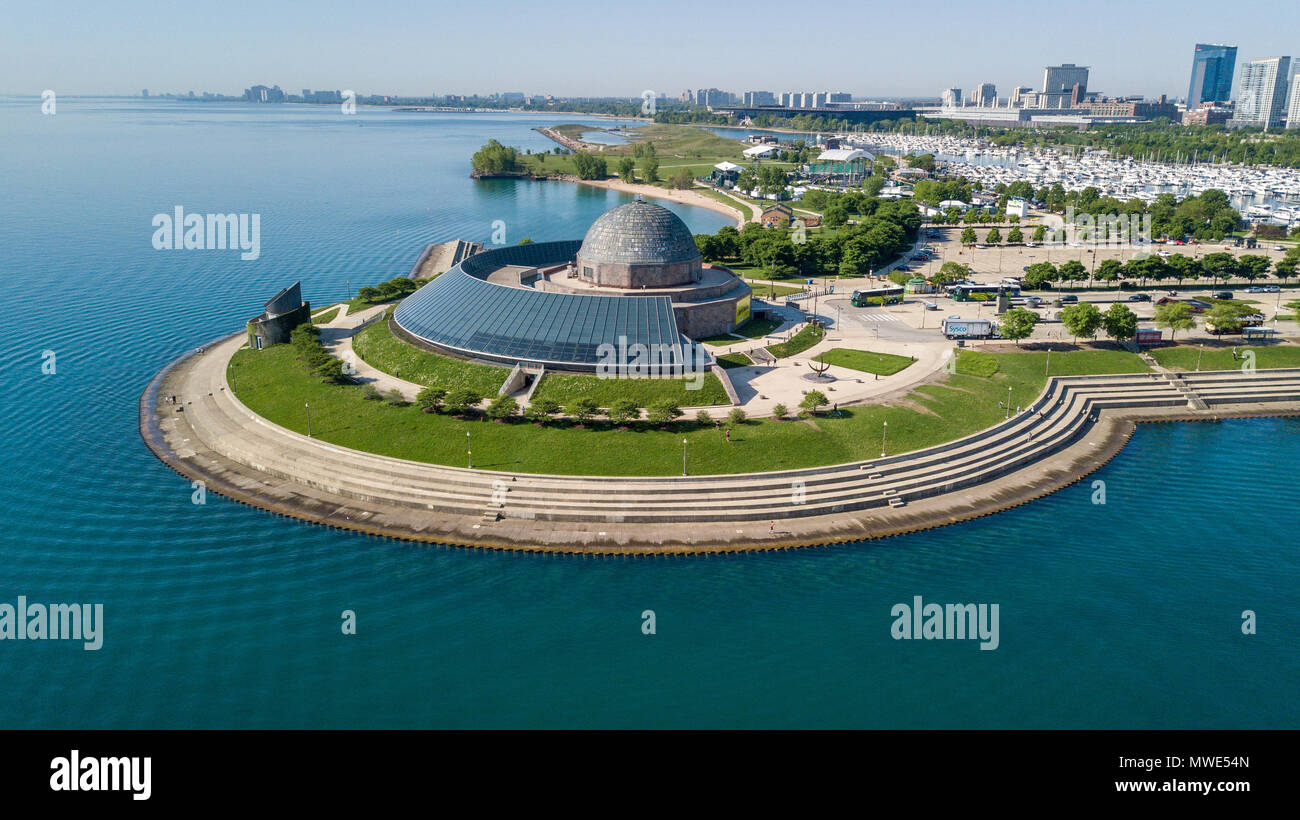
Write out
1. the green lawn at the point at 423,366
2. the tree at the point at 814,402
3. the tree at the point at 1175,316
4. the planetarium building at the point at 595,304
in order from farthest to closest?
1. the tree at the point at 1175,316
2. the planetarium building at the point at 595,304
3. the green lawn at the point at 423,366
4. the tree at the point at 814,402

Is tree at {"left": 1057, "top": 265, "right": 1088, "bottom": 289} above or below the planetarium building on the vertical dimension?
above

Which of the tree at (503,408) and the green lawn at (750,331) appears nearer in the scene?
the tree at (503,408)

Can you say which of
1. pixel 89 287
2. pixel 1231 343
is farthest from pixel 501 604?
pixel 89 287

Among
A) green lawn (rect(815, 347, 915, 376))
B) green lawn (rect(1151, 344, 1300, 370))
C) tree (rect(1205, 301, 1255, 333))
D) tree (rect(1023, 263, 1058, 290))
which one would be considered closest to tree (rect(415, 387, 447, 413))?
green lawn (rect(815, 347, 915, 376))

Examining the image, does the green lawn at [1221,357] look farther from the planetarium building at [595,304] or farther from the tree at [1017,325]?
the planetarium building at [595,304]

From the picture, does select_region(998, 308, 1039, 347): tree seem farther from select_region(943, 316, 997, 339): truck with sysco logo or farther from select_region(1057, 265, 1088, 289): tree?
select_region(1057, 265, 1088, 289): tree

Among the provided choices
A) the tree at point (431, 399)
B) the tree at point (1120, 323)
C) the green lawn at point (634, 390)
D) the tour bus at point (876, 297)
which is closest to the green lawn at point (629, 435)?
the tree at point (431, 399)
